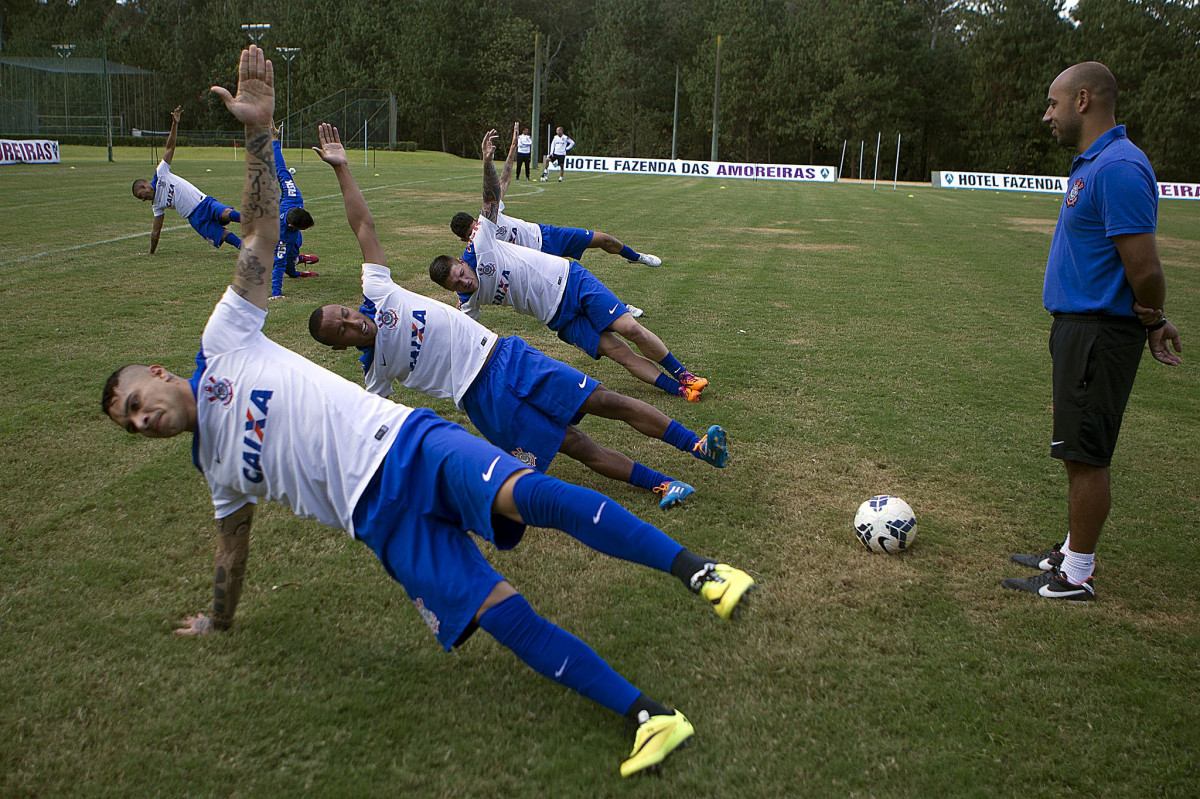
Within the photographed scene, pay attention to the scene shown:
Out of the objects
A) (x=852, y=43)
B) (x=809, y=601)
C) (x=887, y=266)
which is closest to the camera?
(x=809, y=601)

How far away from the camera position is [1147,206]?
3559 millimetres

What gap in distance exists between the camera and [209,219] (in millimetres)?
11289

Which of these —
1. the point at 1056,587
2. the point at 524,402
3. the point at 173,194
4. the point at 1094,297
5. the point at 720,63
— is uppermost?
the point at 720,63

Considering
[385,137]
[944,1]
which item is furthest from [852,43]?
[385,137]

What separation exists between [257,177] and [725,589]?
2461 mm

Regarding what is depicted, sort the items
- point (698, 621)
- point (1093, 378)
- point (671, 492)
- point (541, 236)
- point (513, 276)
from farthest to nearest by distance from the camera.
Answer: point (541, 236)
point (513, 276)
point (671, 492)
point (1093, 378)
point (698, 621)

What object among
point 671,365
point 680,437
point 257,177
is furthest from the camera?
point 671,365

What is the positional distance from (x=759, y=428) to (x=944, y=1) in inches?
2807

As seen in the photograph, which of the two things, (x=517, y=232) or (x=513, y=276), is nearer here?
(x=513, y=276)

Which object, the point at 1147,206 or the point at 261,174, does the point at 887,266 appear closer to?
the point at 1147,206

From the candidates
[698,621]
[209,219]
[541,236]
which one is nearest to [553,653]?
[698,621]

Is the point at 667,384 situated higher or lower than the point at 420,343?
lower

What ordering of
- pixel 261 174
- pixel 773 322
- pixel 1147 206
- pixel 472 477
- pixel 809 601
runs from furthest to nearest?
pixel 773 322
pixel 809 601
pixel 1147 206
pixel 261 174
pixel 472 477

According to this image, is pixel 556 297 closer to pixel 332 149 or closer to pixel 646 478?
pixel 646 478
